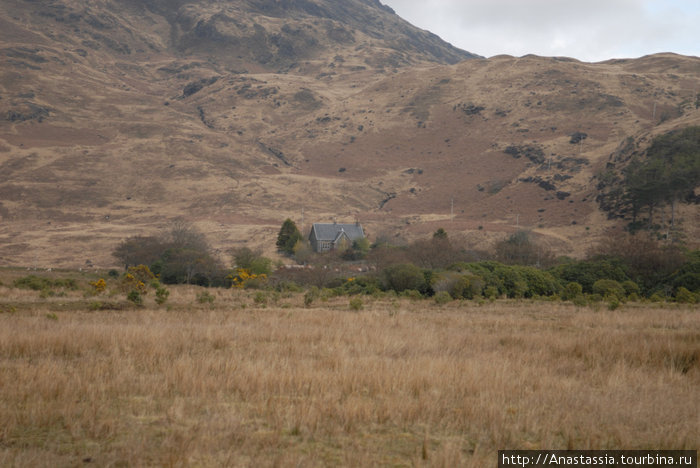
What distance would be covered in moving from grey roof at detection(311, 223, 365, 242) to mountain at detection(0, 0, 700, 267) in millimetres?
7003

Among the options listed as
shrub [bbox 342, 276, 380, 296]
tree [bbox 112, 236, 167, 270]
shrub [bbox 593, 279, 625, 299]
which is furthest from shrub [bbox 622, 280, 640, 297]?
tree [bbox 112, 236, 167, 270]

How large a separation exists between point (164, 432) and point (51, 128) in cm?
13281

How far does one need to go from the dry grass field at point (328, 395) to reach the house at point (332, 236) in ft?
180

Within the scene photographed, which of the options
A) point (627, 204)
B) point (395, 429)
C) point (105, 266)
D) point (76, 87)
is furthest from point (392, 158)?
point (395, 429)

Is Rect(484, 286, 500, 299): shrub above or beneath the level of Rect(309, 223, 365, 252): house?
beneath

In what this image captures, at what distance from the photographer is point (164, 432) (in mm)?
5012

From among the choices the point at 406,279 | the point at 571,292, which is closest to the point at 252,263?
the point at 406,279

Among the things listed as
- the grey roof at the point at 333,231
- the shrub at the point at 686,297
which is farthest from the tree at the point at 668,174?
the shrub at the point at 686,297

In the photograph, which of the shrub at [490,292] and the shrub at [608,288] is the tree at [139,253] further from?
the shrub at [608,288]

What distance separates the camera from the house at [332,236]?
6631cm

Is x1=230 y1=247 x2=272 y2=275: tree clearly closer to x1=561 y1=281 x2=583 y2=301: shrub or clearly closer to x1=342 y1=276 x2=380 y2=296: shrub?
x1=342 y1=276 x2=380 y2=296: shrub

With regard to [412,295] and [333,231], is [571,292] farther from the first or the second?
[333,231]

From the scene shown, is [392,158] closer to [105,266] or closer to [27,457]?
[105,266]

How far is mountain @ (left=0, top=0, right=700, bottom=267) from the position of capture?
7456 cm
